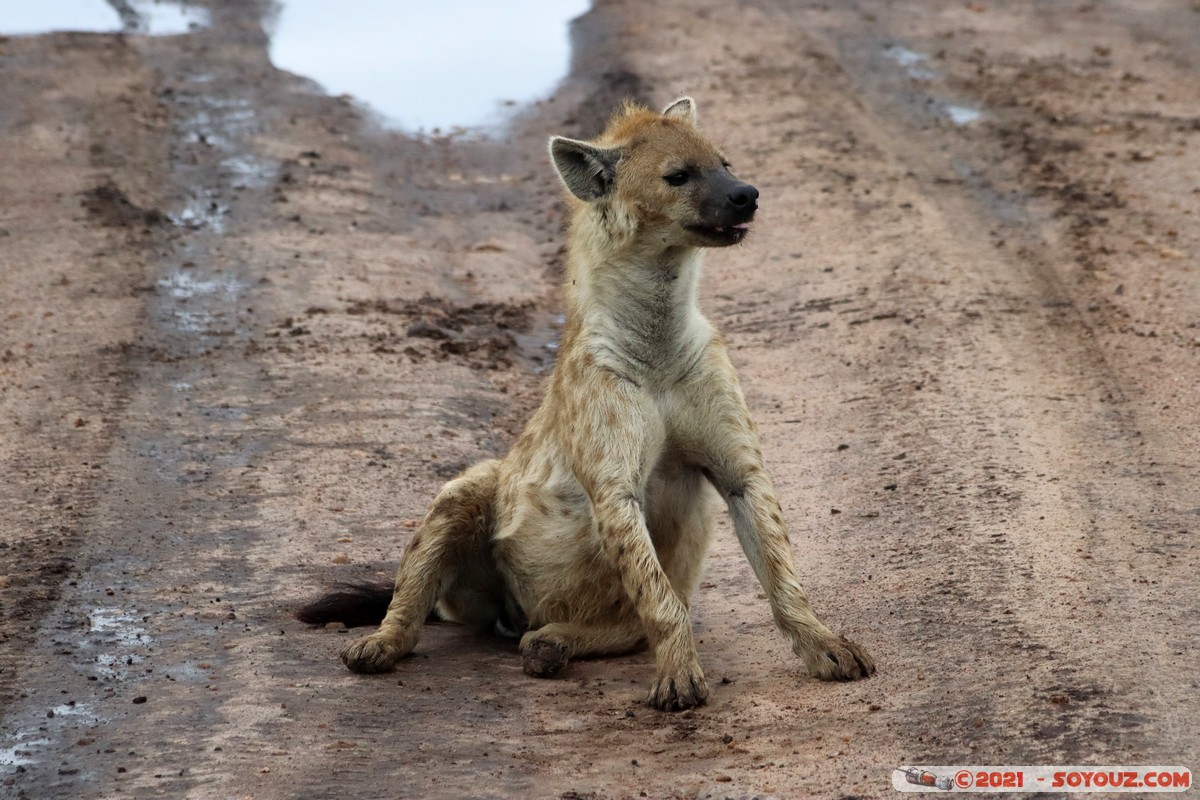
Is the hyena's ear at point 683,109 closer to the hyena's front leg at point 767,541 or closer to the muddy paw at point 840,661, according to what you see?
the hyena's front leg at point 767,541

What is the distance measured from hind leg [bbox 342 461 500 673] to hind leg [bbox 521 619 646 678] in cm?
35

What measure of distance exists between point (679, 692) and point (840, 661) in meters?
0.43

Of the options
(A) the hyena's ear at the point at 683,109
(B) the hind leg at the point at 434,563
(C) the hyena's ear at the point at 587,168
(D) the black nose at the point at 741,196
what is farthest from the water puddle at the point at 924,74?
(B) the hind leg at the point at 434,563

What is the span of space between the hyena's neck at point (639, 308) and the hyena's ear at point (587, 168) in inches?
6.0

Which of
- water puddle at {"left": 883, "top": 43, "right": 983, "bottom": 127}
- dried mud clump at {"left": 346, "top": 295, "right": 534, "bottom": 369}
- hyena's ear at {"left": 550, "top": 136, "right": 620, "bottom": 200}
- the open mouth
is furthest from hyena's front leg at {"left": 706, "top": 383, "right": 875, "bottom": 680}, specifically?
water puddle at {"left": 883, "top": 43, "right": 983, "bottom": 127}

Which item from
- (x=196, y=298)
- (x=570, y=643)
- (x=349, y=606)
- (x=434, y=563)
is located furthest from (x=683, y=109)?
(x=196, y=298)

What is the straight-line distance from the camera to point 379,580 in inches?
197

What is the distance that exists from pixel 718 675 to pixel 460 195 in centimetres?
676

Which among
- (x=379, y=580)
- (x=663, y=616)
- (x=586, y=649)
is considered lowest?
(x=379, y=580)

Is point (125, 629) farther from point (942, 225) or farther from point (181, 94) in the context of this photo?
point (181, 94)

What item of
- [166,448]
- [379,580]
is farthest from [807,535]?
[166,448]

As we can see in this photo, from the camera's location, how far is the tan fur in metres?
4.03

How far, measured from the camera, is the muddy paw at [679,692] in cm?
375

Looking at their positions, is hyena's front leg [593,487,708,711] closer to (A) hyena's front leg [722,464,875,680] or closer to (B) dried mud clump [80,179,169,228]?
(A) hyena's front leg [722,464,875,680]
